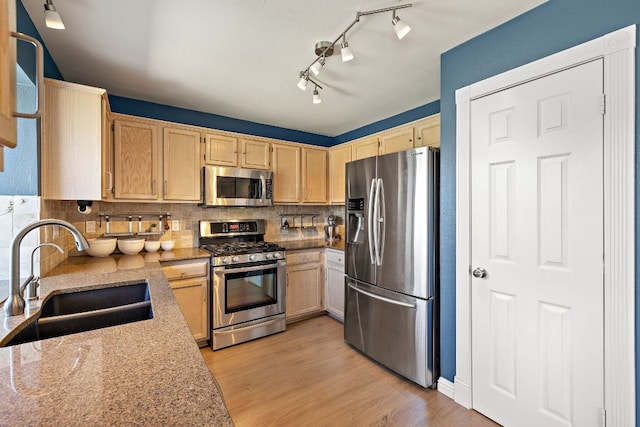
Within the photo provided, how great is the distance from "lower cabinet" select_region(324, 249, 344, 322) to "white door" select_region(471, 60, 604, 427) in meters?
1.68

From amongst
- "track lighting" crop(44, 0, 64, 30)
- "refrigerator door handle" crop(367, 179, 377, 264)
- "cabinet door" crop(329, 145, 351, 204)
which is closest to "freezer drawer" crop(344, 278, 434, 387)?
"refrigerator door handle" crop(367, 179, 377, 264)

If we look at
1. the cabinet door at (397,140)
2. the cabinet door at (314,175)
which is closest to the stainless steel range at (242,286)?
the cabinet door at (314,175)

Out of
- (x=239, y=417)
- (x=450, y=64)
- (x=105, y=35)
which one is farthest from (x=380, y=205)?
(x=105, y=35)

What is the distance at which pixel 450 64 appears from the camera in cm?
210

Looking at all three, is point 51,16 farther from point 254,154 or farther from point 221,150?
point 254,154

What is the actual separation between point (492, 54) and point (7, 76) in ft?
7.47

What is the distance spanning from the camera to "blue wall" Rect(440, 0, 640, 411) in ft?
4.78

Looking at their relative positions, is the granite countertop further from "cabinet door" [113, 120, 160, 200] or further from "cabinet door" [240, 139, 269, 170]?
"cabinet door" [240, 139, 269, 170]

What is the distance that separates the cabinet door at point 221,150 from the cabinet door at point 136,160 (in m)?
0.49

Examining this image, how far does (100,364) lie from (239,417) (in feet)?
4.80

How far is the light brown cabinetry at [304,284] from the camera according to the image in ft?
11.4

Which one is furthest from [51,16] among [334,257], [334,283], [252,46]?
[334,283]

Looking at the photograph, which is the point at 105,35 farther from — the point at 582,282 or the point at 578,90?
the point at 582,282

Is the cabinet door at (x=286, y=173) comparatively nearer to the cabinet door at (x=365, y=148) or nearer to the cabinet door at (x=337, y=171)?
the cabinet door at (x=337, y=171)
